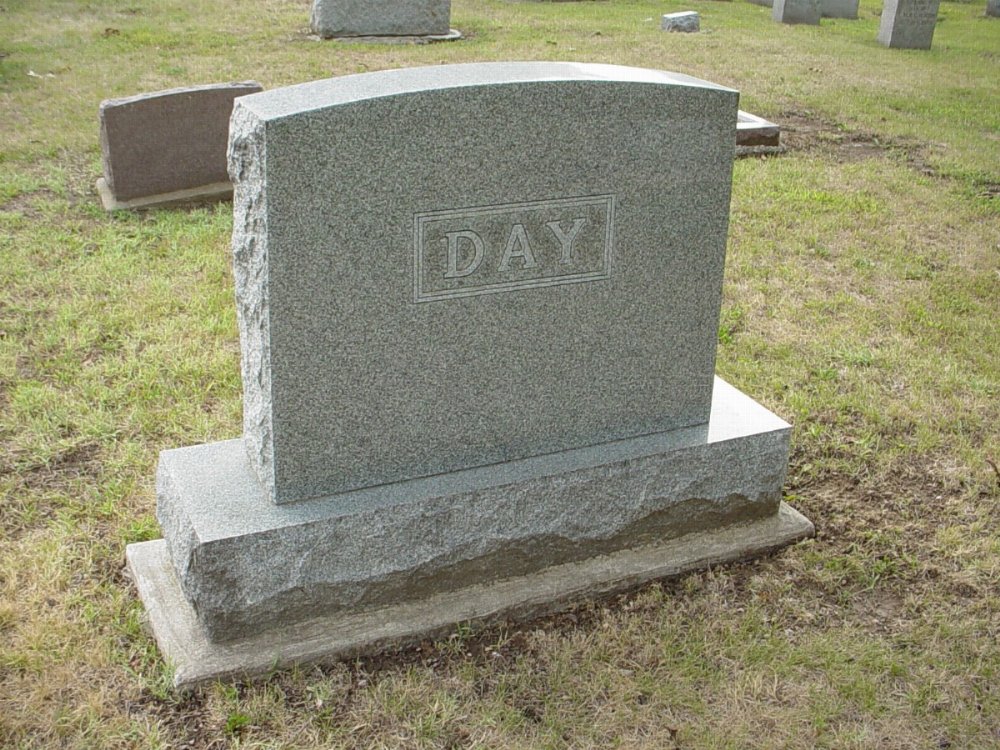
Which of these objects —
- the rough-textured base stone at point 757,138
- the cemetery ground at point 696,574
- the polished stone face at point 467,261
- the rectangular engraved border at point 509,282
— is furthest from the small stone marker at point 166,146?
the rectangular engraved border at point 509,282

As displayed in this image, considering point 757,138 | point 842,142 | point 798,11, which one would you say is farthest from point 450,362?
point 798,11

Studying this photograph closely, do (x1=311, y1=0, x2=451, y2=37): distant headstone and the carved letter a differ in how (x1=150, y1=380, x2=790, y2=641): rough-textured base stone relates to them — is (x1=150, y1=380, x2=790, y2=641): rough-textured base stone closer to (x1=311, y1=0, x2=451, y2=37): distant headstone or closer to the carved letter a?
the carved letter a

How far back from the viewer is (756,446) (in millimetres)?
3359

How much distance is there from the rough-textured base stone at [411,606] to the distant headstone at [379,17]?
9.46 m

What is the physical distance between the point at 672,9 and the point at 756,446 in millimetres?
12753

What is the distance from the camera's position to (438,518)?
9.66ft

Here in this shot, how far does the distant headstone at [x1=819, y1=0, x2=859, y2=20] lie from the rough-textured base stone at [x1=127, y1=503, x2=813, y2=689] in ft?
44.9

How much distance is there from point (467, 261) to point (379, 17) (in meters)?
9.69

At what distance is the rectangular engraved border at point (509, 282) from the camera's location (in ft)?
8.88

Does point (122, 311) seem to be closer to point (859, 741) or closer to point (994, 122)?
point (859, 741)

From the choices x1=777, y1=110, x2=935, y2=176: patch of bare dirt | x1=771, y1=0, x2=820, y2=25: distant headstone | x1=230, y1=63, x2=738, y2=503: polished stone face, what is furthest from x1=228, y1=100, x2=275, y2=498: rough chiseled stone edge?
x1=771, y1=0, x2=820, y2=25: distant headstone

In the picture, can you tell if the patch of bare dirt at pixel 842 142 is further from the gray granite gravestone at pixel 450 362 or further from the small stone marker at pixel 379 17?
the gray granite gravestone at pixel 450 362

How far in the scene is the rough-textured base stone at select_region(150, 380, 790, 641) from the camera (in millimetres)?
2787

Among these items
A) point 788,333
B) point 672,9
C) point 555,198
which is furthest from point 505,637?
point 672,9
